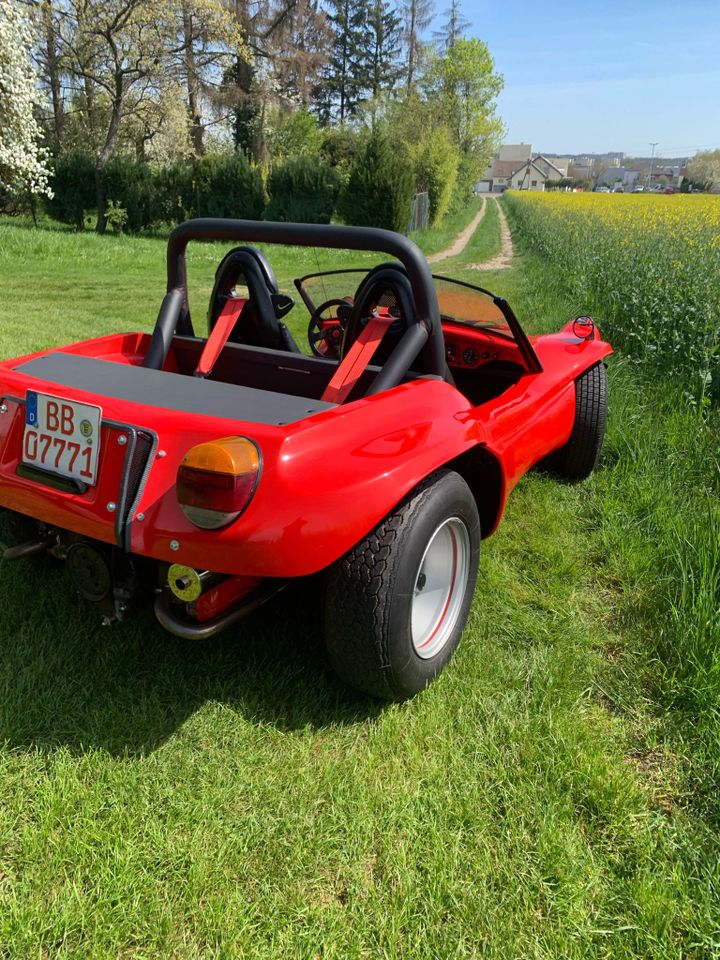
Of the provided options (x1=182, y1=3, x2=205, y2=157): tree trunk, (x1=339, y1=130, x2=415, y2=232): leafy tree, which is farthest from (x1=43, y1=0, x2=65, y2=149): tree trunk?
(x1=339, y1=130, x2=415, y2=232): leafy tree

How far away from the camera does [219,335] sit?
2.82 meters

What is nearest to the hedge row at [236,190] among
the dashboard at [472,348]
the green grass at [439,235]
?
the green grass at [439,235]

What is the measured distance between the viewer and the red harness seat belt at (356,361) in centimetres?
241

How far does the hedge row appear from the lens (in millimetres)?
18938

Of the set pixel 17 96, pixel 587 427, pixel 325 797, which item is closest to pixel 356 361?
pixel 325 797

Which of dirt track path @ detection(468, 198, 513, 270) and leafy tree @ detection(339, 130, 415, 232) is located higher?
leafy tree @ detection(339, 130, 415, 232)

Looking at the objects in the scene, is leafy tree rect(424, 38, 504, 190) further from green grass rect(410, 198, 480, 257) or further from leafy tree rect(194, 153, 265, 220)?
leafy tree rect(194, 153, 265, 220)

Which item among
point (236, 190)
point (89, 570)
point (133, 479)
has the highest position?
point (236, 190)

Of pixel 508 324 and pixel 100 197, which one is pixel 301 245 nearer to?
pixel 508 324

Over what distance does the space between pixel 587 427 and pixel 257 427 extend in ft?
8.00

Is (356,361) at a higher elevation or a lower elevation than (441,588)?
higher

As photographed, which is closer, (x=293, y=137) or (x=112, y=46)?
(x=112, y=46)

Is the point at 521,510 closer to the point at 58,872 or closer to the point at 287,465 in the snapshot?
the point at 287,465

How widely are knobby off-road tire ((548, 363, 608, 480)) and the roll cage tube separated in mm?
1476
